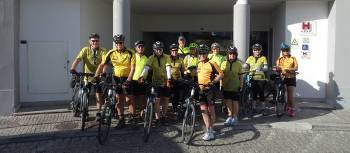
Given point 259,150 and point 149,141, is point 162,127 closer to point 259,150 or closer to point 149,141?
point 149,141

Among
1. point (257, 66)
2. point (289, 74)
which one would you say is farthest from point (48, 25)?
point (289, 74)

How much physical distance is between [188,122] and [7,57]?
467 cm

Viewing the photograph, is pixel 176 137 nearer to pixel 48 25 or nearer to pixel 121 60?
pixel 121 60

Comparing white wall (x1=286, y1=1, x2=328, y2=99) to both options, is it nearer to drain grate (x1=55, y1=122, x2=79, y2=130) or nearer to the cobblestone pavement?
the cobblestone pavement

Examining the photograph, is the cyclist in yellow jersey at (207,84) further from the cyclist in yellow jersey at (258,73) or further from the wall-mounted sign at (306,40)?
the wall-mounted sign at (306,40)

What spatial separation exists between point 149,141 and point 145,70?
1258 mm

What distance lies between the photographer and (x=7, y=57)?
9.23 meters

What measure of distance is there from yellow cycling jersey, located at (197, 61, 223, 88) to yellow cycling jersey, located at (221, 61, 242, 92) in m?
0.74

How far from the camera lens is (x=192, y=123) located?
7.04 m

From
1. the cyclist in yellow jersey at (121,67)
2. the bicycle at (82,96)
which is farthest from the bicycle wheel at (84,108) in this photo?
the cyclist in yellow jersey at (121,67)

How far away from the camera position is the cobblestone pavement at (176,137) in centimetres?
676

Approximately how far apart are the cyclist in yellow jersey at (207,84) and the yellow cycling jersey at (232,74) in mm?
715

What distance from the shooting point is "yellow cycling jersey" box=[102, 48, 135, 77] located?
769 centimetres

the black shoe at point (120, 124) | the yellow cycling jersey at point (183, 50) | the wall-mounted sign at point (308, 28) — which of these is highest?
the wall-mounted sign at point (308, 28)
